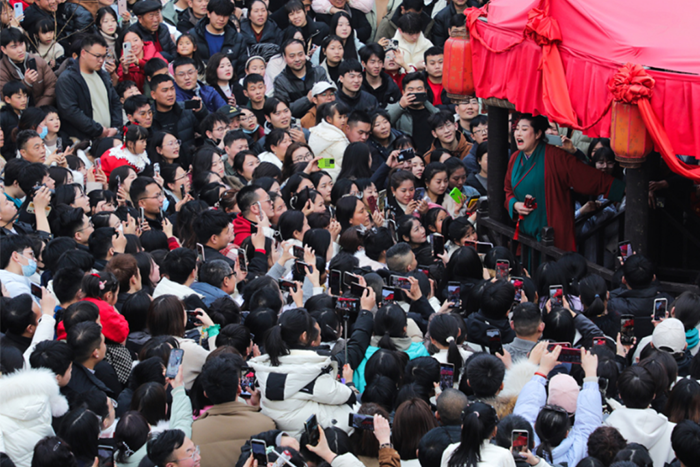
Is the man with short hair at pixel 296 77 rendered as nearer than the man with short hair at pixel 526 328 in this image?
No

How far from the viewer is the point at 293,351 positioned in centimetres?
386

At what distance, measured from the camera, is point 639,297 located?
5.16 metres

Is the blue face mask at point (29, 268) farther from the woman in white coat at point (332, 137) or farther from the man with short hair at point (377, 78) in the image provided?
the man with short hair at point (377, 78)

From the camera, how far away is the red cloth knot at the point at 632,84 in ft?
16.9

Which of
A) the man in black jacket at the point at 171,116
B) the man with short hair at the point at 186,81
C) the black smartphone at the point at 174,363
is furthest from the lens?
the man with short hair at the point at 186,81

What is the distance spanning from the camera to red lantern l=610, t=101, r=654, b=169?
17.4 ft

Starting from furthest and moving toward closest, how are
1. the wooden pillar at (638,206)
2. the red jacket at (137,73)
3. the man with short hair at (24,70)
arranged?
the red jacket at (137,73), the man with short hair at (24,70), the wooden pillar at (638,206)

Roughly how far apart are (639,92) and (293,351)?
9.65 feet

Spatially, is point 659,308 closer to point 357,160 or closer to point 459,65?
point 459,65

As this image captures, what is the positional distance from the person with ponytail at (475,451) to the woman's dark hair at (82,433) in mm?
1488

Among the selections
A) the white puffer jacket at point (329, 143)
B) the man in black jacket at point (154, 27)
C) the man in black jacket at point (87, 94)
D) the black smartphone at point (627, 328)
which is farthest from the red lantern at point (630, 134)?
the man in black jacket at point (154, 27)

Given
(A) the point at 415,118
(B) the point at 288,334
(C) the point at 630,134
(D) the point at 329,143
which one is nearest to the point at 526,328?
(B) the point at 288,334

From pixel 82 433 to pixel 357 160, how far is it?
4667 mm

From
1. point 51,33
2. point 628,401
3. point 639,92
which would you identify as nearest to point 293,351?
point 628,401
